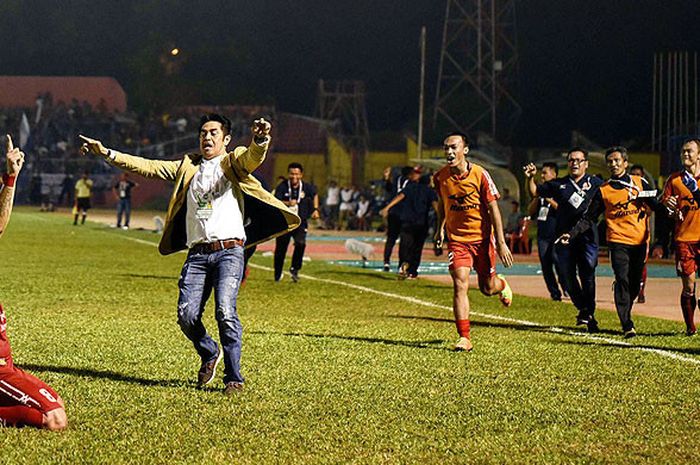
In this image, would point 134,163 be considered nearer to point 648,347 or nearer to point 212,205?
point 212,205

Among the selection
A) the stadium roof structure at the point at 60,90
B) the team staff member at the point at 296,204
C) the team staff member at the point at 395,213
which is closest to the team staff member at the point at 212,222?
the team staff member at the point at 296,204

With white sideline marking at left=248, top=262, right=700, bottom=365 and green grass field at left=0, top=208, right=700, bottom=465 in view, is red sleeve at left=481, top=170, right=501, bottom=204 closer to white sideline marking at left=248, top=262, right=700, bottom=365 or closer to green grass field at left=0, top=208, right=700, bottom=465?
green grass field at left=0, top=208, right=700, bottom=465

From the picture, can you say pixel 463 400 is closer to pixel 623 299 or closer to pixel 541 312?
pixel 623 299

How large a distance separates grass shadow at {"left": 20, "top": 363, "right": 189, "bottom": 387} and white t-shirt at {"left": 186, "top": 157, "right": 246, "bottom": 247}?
98 centimetres

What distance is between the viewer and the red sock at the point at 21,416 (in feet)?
24.3

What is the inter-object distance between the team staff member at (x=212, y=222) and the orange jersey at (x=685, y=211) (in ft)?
17.1

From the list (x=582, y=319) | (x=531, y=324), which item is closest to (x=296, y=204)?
(x=531, y=324)

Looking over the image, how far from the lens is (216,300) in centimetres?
909

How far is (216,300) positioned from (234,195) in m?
0.74

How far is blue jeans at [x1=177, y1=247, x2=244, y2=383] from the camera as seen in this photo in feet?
29.5

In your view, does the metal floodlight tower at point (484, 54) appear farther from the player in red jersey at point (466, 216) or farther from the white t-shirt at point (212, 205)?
the white t-shirt at point (212, 205)

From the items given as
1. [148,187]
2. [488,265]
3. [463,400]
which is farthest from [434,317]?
[148,187]

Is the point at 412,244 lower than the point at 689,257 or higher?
lower

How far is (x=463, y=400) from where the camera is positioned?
883cm
